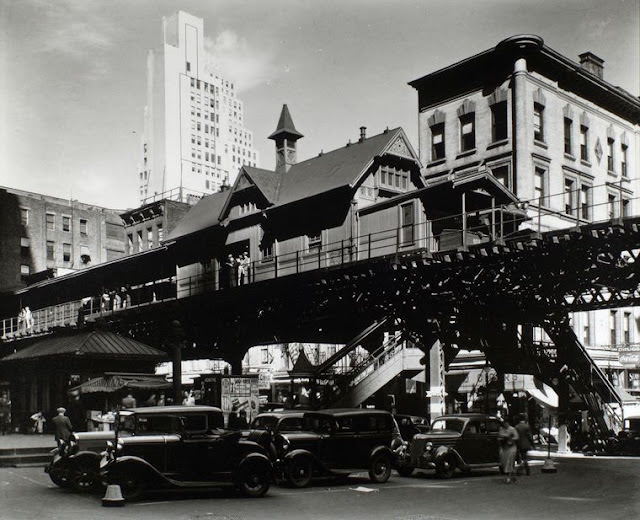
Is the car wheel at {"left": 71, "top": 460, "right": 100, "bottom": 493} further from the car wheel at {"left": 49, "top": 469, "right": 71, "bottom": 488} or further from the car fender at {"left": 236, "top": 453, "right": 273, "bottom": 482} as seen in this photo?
the car fender at {"left": 236, "top": 453, "right": 273, "bottom": 482}

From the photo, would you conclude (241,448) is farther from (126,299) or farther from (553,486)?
(126,299)

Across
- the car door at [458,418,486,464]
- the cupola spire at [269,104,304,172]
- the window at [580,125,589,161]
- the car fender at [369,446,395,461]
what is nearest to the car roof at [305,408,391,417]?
the car fender at [369,446,395,461]

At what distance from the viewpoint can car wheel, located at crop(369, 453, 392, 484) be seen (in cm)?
2014

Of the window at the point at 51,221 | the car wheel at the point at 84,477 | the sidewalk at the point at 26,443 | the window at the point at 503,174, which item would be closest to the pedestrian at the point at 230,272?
the sidewalk at the point at 26,443

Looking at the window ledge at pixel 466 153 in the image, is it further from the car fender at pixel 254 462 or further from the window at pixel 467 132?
the car fender at pixel 254 462

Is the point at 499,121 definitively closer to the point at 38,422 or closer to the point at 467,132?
the point at 467,132

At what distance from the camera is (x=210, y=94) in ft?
84.9

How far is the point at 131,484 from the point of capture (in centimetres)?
1609

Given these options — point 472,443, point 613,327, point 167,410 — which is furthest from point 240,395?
point 613,327

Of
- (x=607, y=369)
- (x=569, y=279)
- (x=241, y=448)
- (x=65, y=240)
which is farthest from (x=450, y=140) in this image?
(x=65, y=240)

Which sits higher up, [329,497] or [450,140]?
[450,140]

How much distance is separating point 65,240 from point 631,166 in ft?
206

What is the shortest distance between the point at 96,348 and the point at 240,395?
27.8 ft

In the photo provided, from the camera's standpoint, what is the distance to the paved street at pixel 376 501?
14.6 metres
